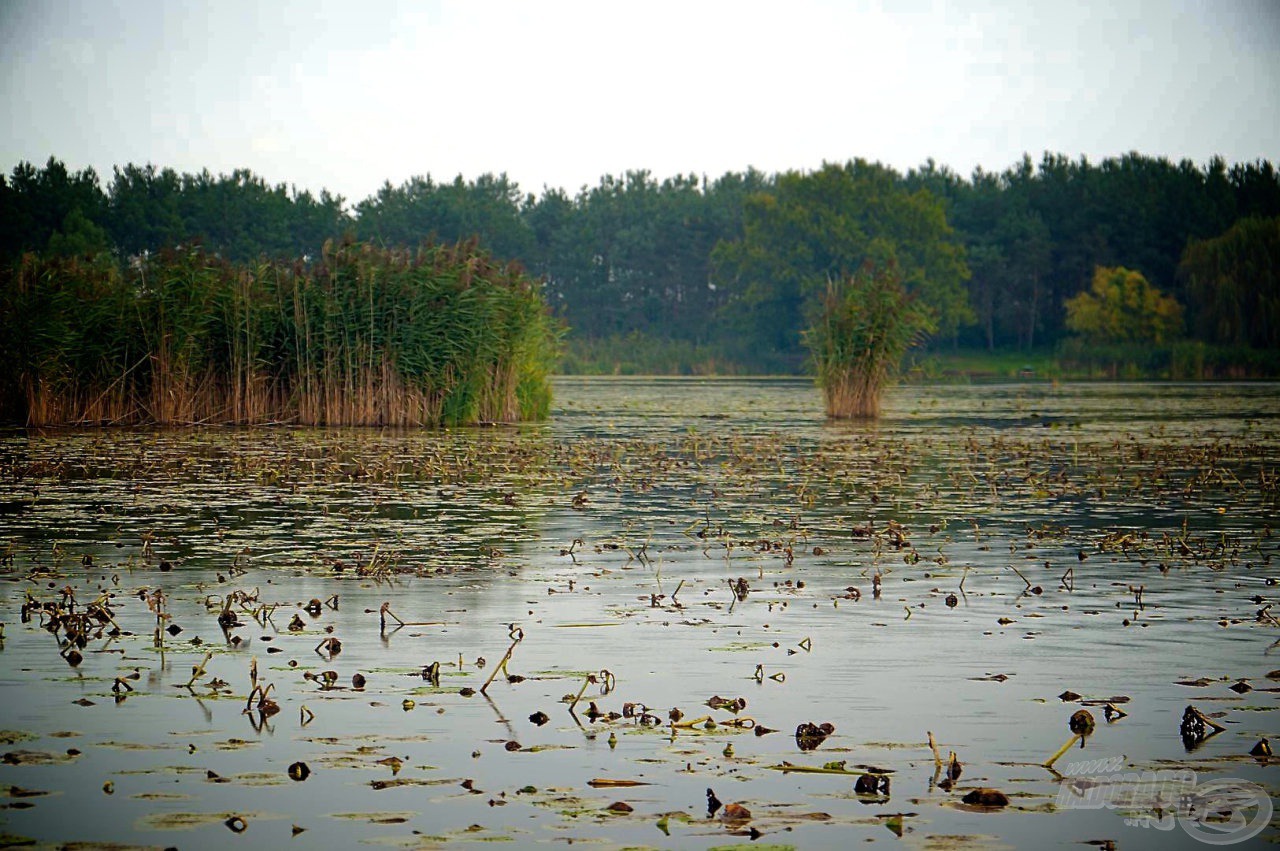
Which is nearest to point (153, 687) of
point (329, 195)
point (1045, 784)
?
point (1045, 784)

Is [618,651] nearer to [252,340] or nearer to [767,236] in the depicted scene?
[252,340]

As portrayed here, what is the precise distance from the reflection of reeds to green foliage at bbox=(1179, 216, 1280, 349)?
191 feet

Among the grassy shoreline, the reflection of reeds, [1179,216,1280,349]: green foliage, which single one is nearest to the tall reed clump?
the reflection of reeds

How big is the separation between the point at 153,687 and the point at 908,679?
4.03 metres

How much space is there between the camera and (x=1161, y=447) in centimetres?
2522

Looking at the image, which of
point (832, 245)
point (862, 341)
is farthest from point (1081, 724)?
point (832, 245)

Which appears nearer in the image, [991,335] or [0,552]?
[0,552]

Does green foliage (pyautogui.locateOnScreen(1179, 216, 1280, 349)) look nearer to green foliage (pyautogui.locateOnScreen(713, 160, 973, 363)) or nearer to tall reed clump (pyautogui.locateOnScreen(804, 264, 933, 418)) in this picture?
green foliage (pyautogui.locateOnScreen(713, 160, 973, 363))

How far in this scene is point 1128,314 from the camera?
283ft

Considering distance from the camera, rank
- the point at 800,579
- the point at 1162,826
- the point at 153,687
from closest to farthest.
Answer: the point at 1162,826 < the point at 153,687 < the point at 800,579

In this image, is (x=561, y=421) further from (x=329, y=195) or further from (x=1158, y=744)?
(x=329, y=195)

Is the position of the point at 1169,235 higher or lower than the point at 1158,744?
higher

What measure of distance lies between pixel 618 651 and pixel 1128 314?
83.9 meters

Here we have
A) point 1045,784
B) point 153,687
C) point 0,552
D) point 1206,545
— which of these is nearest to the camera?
point 1045,784
